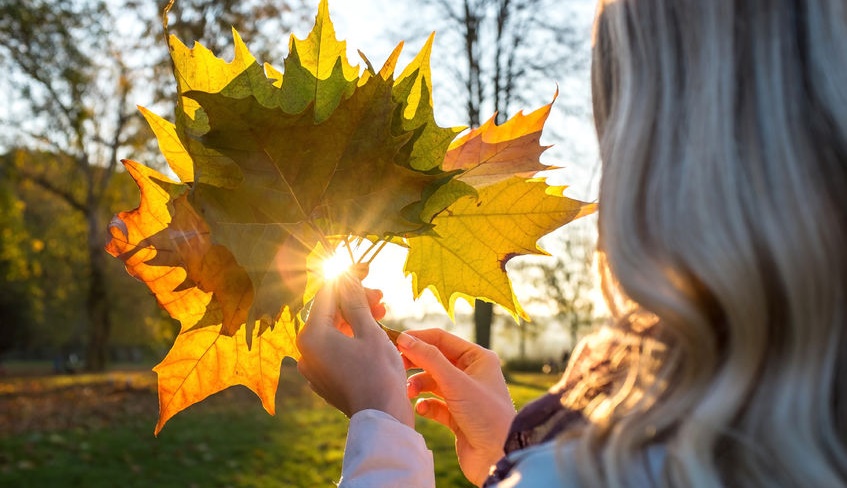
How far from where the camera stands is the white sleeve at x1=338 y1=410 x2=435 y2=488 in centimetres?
122

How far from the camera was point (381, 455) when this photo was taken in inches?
48.5

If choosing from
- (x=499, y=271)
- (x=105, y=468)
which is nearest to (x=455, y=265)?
(x=499, y=271)

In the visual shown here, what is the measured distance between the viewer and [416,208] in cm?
133

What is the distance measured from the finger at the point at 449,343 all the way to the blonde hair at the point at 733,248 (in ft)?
2.55

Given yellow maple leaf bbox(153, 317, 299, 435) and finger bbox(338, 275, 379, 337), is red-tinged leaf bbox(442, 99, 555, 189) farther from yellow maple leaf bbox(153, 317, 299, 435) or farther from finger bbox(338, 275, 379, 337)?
yellow maple leaf bbox(153, 317, 299, 435)

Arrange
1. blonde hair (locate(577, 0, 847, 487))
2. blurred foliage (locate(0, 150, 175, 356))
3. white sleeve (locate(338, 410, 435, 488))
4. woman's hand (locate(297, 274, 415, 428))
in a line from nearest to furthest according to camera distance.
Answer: blonde hair (locate(577, 0, 847, 487)) → white sleeve (locate(338, 410, 435, 488)) → woman's hand (locate(297, 274, 415, 428)) → blurred foliage (locate(0, 150, 175, 356))

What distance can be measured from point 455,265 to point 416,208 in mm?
276

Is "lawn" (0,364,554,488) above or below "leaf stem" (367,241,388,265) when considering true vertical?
below

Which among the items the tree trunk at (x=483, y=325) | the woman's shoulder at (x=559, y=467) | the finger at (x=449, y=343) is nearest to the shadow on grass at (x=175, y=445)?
the finger at (x=449, y=343)

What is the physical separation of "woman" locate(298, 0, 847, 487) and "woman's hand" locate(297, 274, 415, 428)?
0.37 meters

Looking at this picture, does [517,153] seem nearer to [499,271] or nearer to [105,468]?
[499,271]

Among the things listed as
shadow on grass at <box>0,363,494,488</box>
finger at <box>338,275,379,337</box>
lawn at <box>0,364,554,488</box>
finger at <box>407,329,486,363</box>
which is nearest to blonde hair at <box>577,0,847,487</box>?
finger at <box>338,275,379,337</box>

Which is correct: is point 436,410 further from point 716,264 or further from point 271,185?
point 716,264

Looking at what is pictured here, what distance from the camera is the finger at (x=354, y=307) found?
1.36 m
